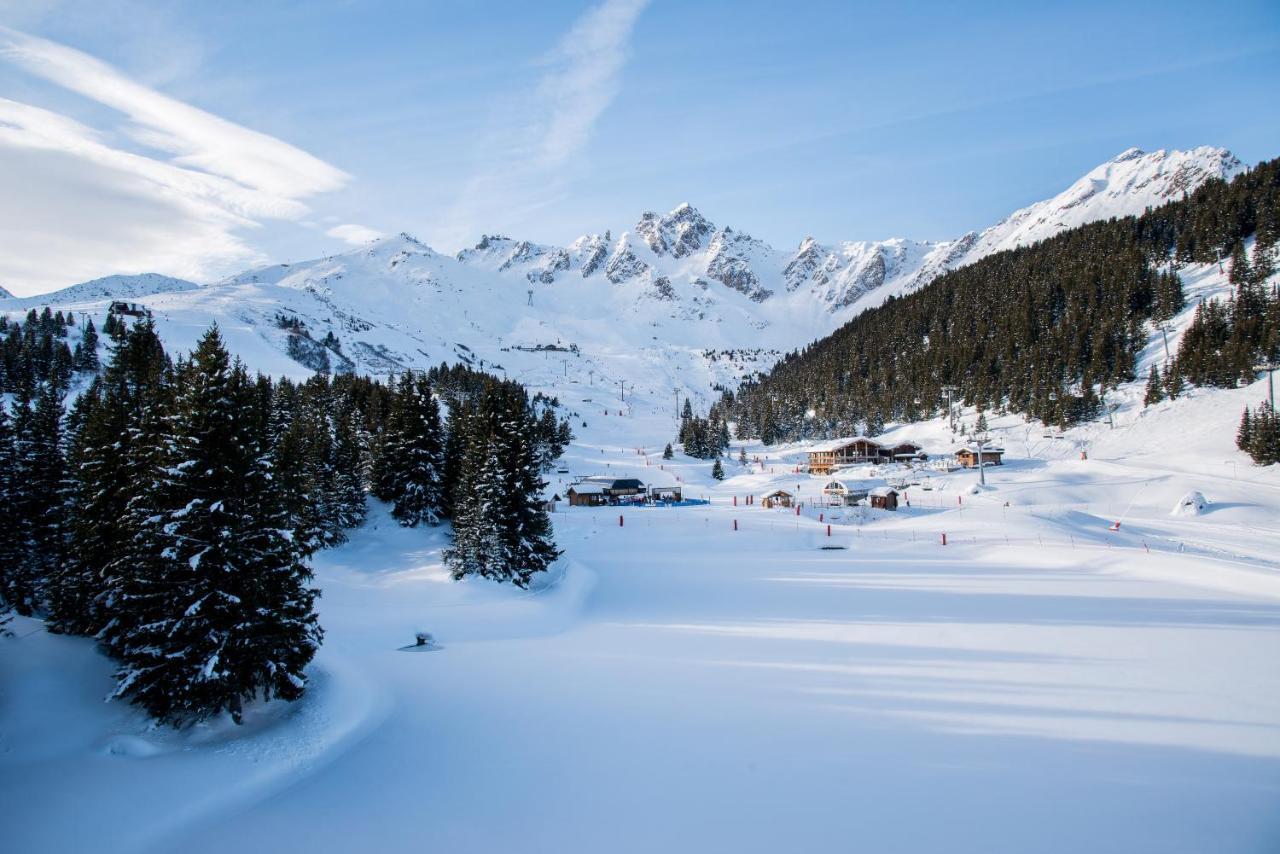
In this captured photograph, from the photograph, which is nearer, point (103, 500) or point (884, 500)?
point (103, 500)

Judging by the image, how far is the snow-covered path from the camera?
955cm

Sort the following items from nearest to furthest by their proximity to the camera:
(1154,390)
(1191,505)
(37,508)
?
(37,508) < (1191,505) < (1154,390)

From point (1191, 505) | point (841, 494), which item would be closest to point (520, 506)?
point (841, 494)

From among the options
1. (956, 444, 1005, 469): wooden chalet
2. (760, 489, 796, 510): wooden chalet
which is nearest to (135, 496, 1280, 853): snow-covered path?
(760, 489, 796, 510): wooden chalet

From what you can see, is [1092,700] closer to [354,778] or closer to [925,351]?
[354,778]

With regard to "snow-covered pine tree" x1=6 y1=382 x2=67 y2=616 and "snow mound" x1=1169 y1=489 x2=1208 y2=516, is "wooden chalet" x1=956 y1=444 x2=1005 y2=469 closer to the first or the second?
"snow mound" x1=1169 y1=489 x2=1208 y2=516

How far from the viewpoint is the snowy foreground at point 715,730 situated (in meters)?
9.62

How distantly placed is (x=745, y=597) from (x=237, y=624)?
65.6 ft

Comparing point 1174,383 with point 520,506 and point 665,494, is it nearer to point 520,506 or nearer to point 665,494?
point 665,494

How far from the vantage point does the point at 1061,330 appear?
310ft

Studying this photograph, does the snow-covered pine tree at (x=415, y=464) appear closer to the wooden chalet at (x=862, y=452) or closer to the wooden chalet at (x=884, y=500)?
the wooden chalet at (x=884, y=500)

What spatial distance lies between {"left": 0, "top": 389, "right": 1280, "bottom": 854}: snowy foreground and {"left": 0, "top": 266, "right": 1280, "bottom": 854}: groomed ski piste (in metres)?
0.07

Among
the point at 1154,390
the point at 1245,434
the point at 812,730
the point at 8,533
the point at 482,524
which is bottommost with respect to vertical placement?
the point at 812,730

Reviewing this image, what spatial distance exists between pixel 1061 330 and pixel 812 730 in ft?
349
